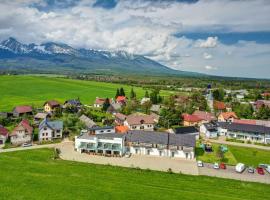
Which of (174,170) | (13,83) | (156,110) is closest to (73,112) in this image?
(156,110)

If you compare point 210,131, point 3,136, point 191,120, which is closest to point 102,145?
point 3,136

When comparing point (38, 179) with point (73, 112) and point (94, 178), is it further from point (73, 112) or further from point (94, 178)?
point (73, 112)

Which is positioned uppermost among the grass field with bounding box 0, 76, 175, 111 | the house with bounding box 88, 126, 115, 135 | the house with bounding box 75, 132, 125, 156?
the grass field with bounding box 0, 76, 175, 111

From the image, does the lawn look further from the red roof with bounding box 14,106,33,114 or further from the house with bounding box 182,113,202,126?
the red roof with bounding box 14,106,33,114

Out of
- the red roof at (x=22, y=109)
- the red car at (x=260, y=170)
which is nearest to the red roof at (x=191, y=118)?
the red car at (x=260, y=170)

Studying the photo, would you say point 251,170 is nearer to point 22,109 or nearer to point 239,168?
point 239,168

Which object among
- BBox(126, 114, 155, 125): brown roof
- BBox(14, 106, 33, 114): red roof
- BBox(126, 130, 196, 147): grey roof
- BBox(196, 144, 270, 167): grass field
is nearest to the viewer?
BBox(196, 144, 270, 167): grass field

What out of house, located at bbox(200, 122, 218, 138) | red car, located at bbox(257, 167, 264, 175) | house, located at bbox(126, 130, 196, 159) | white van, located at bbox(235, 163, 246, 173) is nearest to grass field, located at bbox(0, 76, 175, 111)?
house, located at bbox(126, 130, 196, 159)
